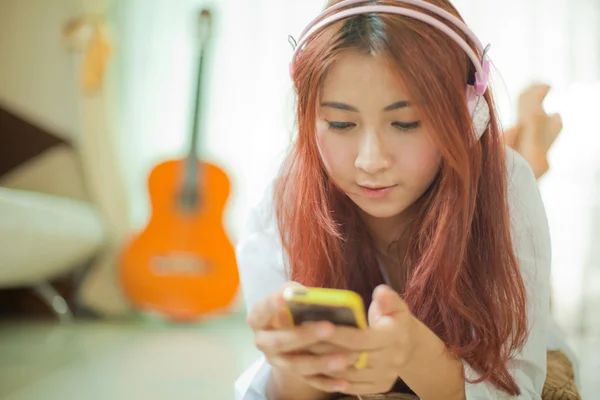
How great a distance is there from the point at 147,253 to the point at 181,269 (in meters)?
0.17

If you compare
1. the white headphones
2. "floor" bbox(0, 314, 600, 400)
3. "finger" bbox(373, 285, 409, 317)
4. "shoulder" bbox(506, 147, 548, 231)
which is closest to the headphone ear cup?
the white headphones

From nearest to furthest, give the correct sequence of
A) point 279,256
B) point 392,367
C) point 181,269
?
point 392,367, point 279,256, point 181,269

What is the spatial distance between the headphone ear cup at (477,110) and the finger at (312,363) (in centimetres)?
38

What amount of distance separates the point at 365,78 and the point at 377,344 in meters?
0.34

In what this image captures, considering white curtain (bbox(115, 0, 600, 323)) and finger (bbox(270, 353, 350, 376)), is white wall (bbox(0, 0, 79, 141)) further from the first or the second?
finger (bbox(270, 353, 350, 376))

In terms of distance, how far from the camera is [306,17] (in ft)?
8.43

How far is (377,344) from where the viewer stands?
624mm

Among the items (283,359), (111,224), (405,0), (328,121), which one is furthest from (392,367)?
(111,224)

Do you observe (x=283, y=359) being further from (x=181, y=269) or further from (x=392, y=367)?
(x=181, y=269)

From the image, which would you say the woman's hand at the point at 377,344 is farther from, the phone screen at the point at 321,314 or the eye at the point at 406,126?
the eye at the point at 406,126

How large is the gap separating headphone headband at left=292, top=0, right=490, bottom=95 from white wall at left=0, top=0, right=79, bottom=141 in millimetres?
2051

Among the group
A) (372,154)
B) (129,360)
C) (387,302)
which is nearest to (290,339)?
(387,302)

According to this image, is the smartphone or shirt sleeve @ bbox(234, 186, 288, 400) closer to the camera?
the smartphone

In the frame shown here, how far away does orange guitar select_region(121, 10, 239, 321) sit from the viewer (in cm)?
236
